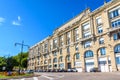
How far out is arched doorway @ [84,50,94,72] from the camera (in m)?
50.0

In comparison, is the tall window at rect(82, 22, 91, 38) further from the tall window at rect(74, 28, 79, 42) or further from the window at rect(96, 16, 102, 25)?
the tall window at rect(74, 28, 79, 42)

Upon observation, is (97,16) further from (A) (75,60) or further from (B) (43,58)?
(B) (43,58)

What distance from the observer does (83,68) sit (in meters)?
52.5

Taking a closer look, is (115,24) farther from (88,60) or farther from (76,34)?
(76,34)

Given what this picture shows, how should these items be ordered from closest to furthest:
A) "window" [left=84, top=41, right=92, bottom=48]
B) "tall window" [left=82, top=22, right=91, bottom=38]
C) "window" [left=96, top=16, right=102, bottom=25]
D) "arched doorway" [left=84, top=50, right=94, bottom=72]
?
"window" [left=96, top=16, right=102, bottom=25] → "arched doorway" [left=84, top=50, right=94, bottom=72] → "window" [left=84, top=41, right=92, bottom=48] → "tall window" [left=82, top=22, right=91, bottom=38]

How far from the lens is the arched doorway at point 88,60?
49975mm

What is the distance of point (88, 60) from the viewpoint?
168 ft

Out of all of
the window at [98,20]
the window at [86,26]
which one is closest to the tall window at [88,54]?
the window at [86,26]

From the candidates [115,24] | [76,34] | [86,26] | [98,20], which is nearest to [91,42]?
[86,26]

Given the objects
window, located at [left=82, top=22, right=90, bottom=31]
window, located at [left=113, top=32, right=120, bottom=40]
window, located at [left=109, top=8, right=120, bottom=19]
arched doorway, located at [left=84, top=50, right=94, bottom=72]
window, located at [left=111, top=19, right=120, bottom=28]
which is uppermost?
window, located at [left=109, top=8, right=120, bottom=19]

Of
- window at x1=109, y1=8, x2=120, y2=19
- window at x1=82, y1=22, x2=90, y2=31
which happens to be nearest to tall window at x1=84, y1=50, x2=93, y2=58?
window at x1=82, y1=22, x2=90, y2=31

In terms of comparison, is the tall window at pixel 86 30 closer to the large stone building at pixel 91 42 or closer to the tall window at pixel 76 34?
the large stone building at pixel 91 42

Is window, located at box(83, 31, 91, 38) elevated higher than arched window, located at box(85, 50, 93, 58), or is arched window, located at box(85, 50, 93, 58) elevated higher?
window, located at box(83, 31, 91, 38)

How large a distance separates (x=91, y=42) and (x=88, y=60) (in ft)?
20.7
